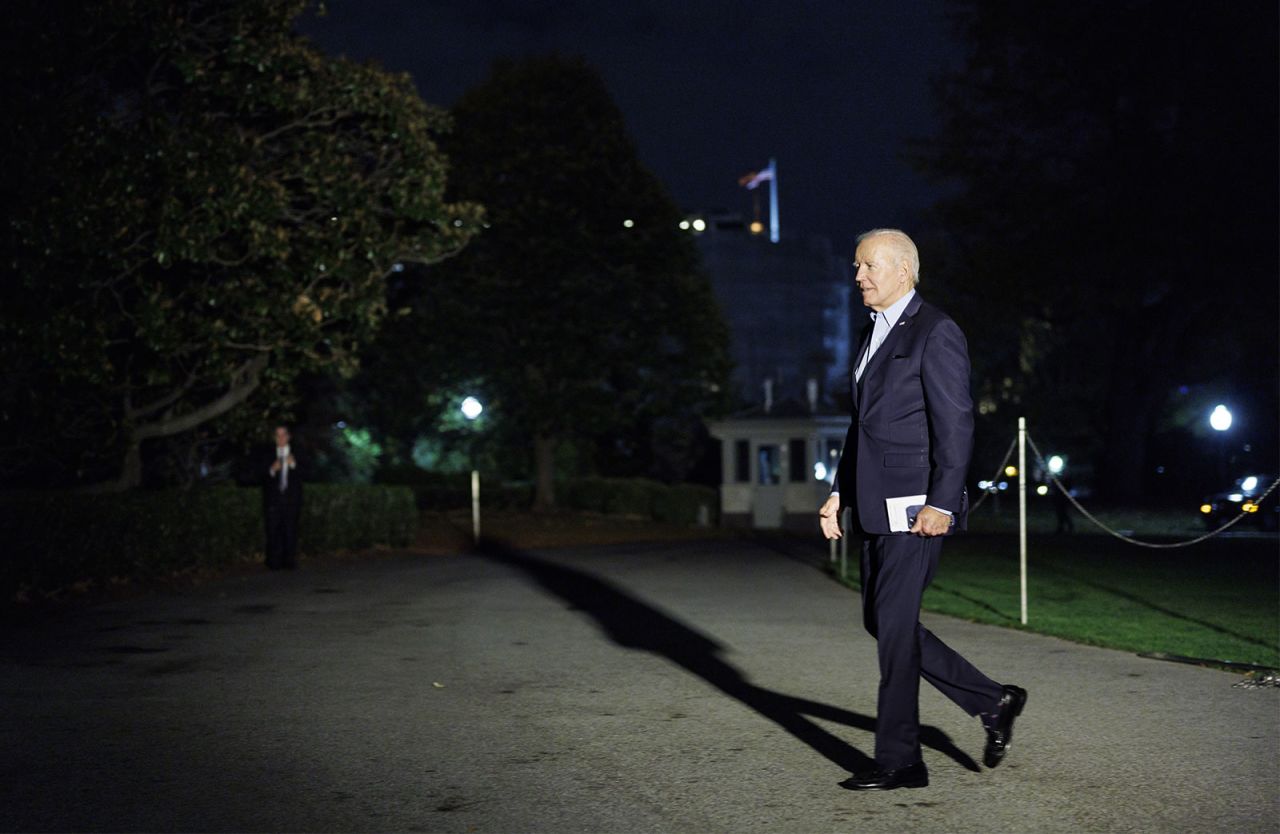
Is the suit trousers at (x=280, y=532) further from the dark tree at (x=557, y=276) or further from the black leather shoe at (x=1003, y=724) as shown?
the dark tree at (x=557, y=276)

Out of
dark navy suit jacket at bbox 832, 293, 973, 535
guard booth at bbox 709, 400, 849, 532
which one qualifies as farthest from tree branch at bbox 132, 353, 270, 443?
guard booth at bbox 709, 400, 849, 532

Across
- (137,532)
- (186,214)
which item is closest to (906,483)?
(186,214)

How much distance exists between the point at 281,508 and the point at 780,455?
91.2 ft

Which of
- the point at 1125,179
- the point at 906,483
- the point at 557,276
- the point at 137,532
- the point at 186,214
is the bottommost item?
the point at 137,532

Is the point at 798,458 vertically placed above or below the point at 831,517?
above

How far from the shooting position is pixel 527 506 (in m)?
42.0

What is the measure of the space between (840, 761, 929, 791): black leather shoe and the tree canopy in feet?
39.1

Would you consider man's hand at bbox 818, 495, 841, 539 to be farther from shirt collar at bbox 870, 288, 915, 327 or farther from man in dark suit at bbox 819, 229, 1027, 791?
shirt collar at bbox 870, 288, 915, 327

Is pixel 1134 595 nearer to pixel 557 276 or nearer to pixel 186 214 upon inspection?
pixel 186 214

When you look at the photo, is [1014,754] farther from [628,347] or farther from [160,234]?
[628,347]

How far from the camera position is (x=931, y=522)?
5.54 metres

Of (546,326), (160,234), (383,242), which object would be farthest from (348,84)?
(546,326)

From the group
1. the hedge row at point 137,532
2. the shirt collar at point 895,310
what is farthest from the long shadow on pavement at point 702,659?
the hedge row at point 137,532

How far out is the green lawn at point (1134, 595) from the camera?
36.7 feet
